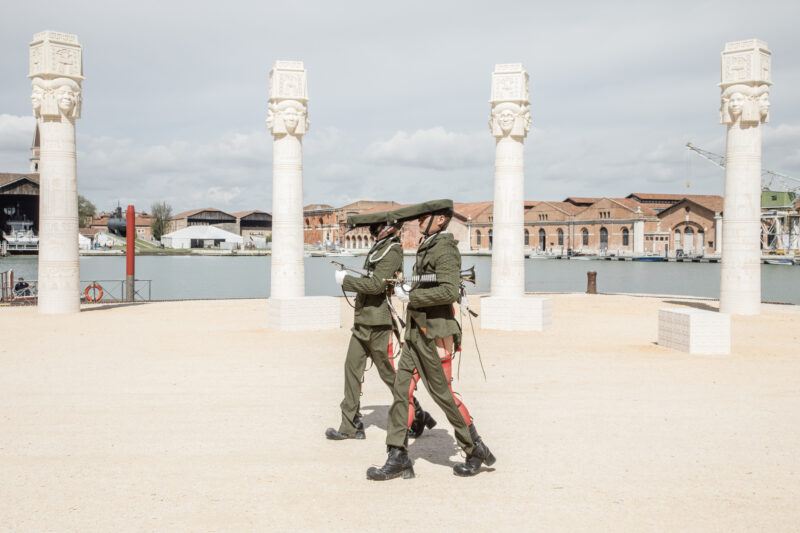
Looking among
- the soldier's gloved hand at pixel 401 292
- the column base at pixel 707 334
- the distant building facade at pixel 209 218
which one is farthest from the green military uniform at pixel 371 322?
the distant building facade at pixel 209 218

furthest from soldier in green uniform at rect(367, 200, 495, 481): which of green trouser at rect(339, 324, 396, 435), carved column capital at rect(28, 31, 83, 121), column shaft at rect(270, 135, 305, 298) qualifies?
carved column capital at rect(28, 31, 83, 121)

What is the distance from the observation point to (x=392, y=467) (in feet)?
19.8

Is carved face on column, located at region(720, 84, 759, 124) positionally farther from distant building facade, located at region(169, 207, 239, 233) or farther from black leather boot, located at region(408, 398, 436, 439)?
→ distant building facade, located at region(169, 207, 239, 233)

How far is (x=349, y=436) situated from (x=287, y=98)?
42.4ft

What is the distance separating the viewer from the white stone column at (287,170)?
18641mm

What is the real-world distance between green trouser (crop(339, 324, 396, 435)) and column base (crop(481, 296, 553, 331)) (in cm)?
1029

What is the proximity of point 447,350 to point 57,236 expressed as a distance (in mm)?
16384

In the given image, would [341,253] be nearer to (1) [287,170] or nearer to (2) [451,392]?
(1) [287,170]

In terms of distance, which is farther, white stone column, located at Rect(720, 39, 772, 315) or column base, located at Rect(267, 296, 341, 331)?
white stone column, located at Rect(720, 39, 772, 315)

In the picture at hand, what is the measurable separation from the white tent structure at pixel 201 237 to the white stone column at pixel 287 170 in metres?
101

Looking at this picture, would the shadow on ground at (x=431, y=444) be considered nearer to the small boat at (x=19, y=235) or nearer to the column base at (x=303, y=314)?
the column base at (x=303, y=314)

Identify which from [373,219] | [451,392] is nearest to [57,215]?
[373,219]

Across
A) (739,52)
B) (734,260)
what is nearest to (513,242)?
(734,260)

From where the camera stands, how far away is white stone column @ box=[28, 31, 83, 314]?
19594mm
